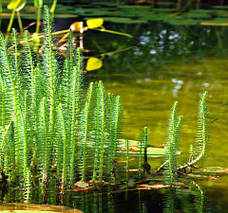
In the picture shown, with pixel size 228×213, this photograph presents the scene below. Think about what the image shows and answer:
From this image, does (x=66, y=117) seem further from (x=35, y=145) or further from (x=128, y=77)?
(x=128, y=77)

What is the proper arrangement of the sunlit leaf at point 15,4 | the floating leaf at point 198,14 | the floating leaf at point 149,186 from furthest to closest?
the floating leaf at point 198,14
the sunlit leaf at point 15,4
the floating leaf at point 149,186

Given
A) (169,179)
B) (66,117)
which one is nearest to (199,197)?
(169,179)

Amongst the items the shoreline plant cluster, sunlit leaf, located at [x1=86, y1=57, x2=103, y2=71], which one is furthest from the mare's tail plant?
sunlit leaf, located at [x1=86, y1=57, x2=103, y2=71]

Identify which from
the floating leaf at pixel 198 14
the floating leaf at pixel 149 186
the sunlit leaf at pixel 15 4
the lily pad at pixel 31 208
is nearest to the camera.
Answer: the lily pad at pixel 31 208

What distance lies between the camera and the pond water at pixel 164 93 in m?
2.21

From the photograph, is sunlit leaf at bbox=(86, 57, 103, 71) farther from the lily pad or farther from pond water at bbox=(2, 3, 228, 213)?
the lily pad

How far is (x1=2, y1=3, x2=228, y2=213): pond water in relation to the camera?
2207mm

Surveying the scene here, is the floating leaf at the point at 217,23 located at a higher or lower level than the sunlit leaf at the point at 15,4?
higher

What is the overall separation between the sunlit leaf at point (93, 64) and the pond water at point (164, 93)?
0.05 meters

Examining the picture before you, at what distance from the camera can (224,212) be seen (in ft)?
7.01

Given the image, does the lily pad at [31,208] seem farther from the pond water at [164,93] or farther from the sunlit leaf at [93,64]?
the sunlit leaf at [93,64]

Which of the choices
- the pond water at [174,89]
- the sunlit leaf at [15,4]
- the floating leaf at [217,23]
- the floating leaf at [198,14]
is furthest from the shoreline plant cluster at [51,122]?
the floating leaf at [198,14]

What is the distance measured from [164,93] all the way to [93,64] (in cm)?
→ 109

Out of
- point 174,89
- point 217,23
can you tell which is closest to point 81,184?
point 174,89
